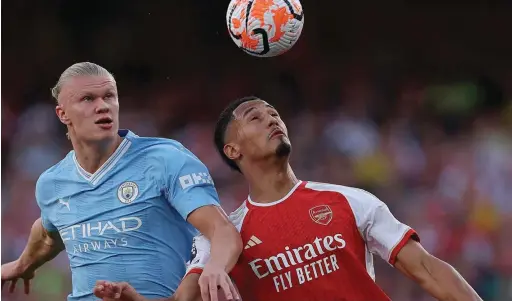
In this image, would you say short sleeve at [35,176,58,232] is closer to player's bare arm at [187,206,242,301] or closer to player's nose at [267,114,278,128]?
player's bare arm at [187,206,242,301]

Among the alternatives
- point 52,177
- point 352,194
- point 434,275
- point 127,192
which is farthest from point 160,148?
point 434,275

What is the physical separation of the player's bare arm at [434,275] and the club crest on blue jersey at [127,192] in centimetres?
142

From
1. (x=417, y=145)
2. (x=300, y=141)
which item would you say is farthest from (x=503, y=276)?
(x=300, y=141)

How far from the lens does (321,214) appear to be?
5242 millimetres

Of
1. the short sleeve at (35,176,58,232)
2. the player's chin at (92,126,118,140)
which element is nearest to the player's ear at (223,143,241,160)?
the player's chin at (92,126,118,140)

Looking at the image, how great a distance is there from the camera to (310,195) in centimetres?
535

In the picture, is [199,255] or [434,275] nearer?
[434,275]

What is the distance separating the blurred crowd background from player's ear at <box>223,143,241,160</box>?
417 cm

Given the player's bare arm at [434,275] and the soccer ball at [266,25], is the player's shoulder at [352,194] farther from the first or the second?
the soccer ball at [266,25]

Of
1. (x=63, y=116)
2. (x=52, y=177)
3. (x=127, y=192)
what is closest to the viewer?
(x=127, y=192)

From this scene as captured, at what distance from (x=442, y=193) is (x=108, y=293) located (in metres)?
6.08

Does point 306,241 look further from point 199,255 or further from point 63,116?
point 63,116

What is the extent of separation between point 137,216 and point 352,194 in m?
1.14

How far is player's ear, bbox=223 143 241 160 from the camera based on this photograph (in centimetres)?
557
